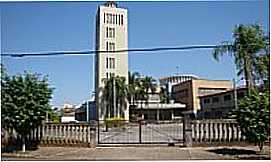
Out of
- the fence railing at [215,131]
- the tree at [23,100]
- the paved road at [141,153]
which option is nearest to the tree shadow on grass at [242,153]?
the paved road at [141,153]

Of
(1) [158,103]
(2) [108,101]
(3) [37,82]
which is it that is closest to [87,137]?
(3) [37,82]

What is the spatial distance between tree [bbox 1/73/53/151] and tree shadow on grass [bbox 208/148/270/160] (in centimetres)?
498

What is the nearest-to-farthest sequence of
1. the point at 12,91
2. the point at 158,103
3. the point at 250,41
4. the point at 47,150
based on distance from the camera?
the point at 12,91
the point at 47,150
the point at 250,41
the point at 158,103

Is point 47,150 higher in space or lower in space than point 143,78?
lower

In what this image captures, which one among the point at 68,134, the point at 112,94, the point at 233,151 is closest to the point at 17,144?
the point at 68,134

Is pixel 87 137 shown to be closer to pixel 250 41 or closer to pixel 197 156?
pixel 197 156

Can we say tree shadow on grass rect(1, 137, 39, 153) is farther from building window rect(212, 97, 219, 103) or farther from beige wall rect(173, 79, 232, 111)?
beige wall rect(173, 79, 232, 111)

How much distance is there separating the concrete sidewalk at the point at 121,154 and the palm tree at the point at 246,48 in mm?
14479

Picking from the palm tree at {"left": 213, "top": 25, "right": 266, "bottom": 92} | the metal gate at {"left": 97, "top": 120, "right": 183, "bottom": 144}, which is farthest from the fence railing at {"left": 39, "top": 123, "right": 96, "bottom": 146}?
the palm tree at {"left": 213, "top": 25, "right": 266, "bottom": 92}

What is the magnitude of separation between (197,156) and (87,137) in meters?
3.92

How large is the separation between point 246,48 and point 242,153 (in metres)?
16.8

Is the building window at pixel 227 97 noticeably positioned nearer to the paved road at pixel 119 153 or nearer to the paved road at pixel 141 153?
the paved road at pixel 141 153

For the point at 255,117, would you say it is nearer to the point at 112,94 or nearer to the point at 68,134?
the point at 68,134

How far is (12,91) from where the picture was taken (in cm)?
1151
